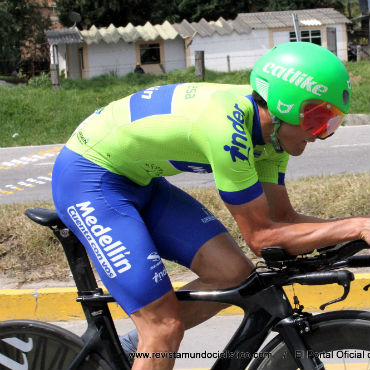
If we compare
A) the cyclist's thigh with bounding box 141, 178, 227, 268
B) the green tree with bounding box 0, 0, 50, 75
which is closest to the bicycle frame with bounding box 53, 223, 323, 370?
the cyclist's thigh with bounding box 141, 178, 227, 268

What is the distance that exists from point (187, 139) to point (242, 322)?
2.55 feet

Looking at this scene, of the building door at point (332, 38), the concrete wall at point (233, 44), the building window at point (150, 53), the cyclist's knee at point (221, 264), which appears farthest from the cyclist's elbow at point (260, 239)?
the building window at point (150, 53)

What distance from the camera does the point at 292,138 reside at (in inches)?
99.3

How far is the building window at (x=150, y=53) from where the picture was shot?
3894cm

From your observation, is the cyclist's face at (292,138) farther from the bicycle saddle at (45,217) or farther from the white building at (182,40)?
the white building at (182,40)

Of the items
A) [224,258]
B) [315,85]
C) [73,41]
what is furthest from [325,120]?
[73,41]

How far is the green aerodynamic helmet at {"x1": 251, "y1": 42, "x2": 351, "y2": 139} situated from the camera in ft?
7.67

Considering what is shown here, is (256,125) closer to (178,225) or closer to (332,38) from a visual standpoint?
(178,225)

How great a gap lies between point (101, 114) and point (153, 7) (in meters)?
44.9

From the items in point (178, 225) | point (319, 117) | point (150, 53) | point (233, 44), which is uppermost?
point (319, 117)

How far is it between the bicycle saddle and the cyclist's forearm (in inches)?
33.4

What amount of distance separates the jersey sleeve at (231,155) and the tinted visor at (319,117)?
0.22m

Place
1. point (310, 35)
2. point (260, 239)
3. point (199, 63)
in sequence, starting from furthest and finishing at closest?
point (310, 35)
point (199, 63)
point (260, 239)

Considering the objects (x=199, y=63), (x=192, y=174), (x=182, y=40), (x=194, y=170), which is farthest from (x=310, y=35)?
(x=194, y=170)
